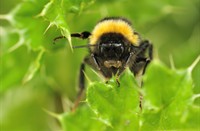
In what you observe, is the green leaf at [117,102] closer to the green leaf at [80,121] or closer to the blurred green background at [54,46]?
the green leaf at [80,121]

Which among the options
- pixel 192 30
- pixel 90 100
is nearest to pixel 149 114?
pixel 90 100

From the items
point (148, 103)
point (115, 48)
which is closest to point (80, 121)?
point (115, 48)

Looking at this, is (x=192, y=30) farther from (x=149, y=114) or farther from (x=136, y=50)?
(x=149, y=114)

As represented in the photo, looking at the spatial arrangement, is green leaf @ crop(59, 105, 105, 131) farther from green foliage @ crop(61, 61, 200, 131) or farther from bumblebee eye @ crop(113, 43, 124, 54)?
bumblebee eye @ crop(113, 43, 124, 54)

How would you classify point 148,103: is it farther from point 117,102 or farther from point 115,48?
point 115,48

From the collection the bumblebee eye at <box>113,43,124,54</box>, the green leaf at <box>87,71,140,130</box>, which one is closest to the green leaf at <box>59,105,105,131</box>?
the green leaf at <box>87,71,140,130</box>
